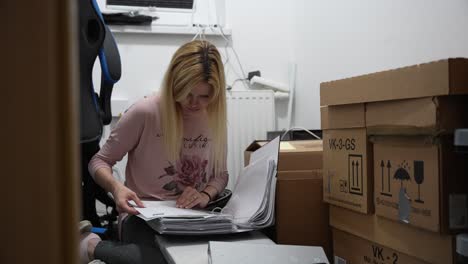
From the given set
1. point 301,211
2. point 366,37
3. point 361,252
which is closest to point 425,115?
point 361,252

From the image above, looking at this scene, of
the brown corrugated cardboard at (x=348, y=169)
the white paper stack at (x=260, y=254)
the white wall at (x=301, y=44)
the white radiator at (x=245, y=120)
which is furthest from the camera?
the white radiator at (x=245, y=120)

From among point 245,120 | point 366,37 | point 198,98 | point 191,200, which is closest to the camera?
point 191,200

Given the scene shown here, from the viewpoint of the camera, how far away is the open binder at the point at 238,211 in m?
0.98

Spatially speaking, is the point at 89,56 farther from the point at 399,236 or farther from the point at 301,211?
the point at 399,236

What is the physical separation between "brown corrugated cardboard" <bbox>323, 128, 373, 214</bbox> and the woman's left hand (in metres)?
0.35

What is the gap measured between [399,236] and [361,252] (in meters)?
0.18

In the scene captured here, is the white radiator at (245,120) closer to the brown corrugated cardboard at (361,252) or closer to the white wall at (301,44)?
the white wall at (301,44)

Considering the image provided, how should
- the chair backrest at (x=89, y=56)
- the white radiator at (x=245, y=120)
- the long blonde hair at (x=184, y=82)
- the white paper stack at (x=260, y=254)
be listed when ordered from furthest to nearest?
1. the white radiator at (x=245, y=120)
2. the long blonde hair at (x=184, y=82)
3. the chair backrest at (x=89, y=56)
4. the white paper stack at (x=260, y=254)

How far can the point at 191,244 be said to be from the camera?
3.18 ft

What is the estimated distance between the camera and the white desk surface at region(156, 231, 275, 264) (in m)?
0.88

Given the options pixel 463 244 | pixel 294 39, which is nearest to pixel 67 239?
pixel 463 244

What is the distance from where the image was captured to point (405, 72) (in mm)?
A: 830

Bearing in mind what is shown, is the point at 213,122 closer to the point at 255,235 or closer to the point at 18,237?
the point at 255,235

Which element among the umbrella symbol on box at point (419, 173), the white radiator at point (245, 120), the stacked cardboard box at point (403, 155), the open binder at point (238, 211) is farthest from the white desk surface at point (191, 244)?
the white radiator at point (245, 120)
